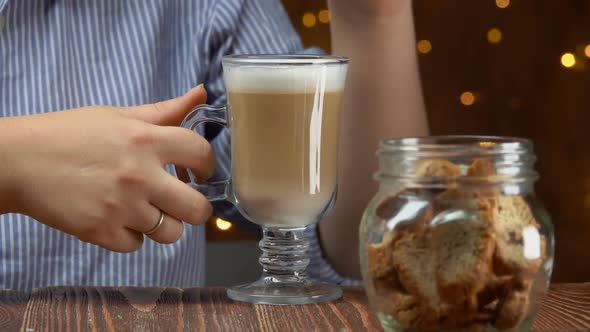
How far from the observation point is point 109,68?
3.49 feet

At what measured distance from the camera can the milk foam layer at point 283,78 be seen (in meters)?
0.63

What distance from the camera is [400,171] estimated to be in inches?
20.9

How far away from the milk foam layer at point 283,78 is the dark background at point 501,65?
3.54 feet

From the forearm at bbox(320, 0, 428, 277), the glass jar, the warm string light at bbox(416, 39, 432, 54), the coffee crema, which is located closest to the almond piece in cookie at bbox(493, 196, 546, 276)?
the glass jar

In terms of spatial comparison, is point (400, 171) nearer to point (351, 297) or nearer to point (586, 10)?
point (351, 297)

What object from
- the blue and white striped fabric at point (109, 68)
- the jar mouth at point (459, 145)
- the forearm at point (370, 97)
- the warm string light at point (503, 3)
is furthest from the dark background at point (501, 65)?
the jar mouth at point (459, 145)

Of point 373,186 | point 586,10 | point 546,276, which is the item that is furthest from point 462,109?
point 546,276

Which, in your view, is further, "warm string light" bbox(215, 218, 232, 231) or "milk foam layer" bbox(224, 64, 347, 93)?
"warm string light" bbox(215, 218, 232, 231)

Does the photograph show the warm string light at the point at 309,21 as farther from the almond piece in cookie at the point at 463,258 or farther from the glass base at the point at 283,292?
the almond piece in cookie at the point at 463,258

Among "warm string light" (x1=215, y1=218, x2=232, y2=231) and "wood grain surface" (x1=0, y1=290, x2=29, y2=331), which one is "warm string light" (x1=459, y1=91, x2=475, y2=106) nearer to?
"warm string light" (x1=215, y1=218, x2=232, y2=231)

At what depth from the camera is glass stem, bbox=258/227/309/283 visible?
68cm

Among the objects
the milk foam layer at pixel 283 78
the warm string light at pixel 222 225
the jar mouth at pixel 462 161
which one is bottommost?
the warm string light at pixel 222 225

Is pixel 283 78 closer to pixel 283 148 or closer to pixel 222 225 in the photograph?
pixel 283 148

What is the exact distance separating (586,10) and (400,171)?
4.31 feet
